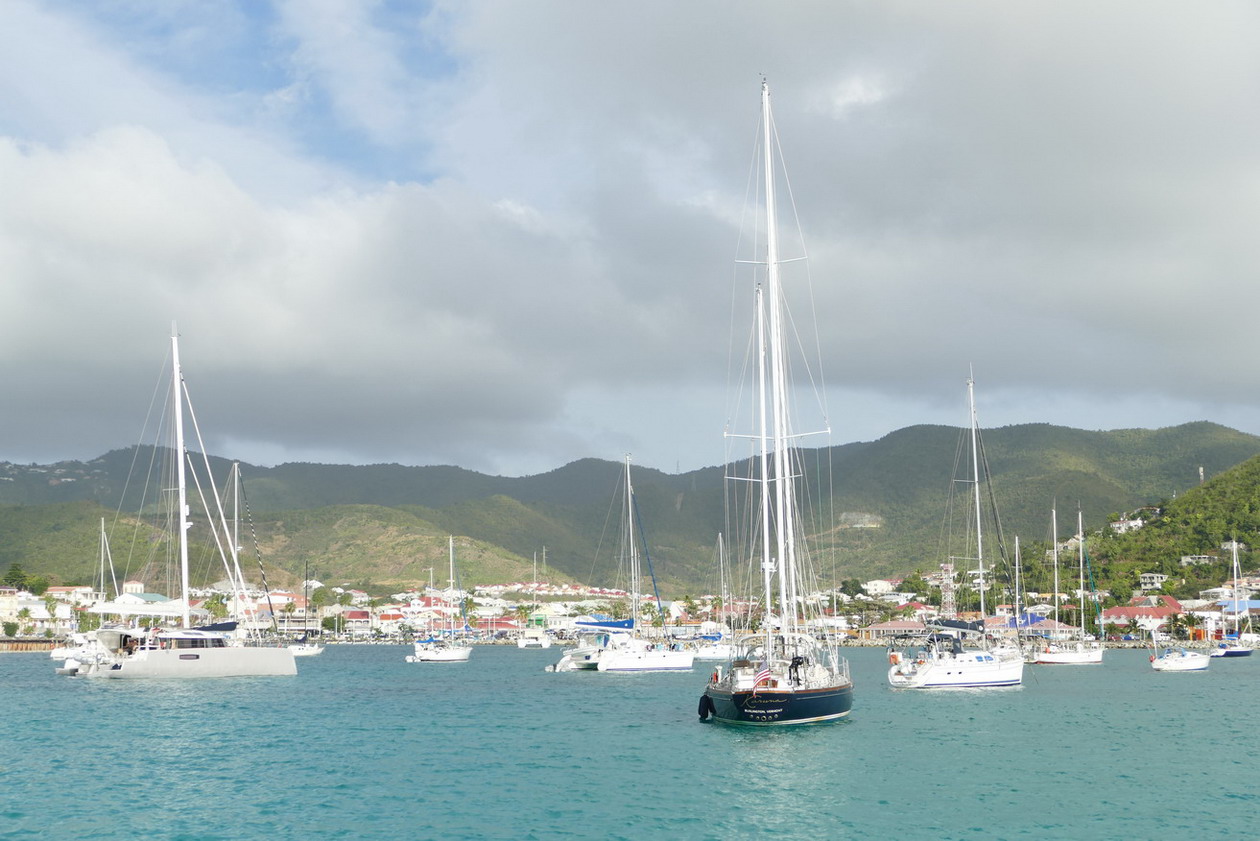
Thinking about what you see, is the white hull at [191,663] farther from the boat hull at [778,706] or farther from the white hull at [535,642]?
the white hull at [535,642]

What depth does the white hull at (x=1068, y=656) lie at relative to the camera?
303 feet

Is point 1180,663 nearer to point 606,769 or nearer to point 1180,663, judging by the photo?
point 1180,663

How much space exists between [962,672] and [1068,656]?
37.4 metres

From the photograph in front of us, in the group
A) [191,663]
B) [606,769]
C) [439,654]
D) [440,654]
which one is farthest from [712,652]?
[606,769]

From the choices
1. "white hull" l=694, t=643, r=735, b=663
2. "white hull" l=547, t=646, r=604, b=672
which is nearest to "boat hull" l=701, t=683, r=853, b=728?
"white hull" l=547, t=646, r=604, b=672

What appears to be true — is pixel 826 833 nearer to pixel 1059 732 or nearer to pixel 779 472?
pixel 779 472

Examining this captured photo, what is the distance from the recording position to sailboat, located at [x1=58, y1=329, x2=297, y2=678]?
63.8 meters

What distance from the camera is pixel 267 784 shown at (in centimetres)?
3044

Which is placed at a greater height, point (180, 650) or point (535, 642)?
point (180, 650)

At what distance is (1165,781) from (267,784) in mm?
25645

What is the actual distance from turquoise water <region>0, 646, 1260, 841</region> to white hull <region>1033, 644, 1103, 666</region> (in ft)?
114

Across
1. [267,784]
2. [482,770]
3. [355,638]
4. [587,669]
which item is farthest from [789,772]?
[355,638]

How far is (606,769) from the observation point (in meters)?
33.1

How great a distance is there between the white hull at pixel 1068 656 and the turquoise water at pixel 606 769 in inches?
1366
